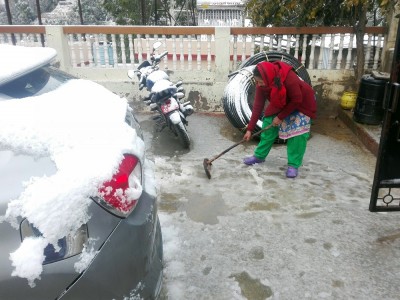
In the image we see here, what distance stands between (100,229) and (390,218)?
8.82 ft

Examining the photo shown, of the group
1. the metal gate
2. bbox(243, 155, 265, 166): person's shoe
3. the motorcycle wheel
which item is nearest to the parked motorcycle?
the motorcycle wheel

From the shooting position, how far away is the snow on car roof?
177cm

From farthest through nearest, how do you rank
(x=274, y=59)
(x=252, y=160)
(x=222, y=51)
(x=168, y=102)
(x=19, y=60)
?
(x=222, y=51)
(x=274, y=59)
(x=168, y=102)
(x=252, y=160)
(x=19, y=60)

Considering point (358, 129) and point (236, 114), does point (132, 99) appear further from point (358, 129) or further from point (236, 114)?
point (358, 129)

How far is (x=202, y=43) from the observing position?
6234 millimetres

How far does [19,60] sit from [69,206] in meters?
1.00

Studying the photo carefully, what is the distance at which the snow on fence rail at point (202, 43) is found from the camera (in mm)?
5926

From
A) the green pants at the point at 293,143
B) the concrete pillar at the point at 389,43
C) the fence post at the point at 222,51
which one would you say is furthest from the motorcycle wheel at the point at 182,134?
the concrete pillar at the point at 389,43

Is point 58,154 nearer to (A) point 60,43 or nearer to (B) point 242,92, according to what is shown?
(B) point 242,92

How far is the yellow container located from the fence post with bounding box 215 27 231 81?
6.38ft

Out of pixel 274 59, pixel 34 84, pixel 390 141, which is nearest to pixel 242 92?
pixel 274 59

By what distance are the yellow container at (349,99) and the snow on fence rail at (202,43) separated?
549 mm

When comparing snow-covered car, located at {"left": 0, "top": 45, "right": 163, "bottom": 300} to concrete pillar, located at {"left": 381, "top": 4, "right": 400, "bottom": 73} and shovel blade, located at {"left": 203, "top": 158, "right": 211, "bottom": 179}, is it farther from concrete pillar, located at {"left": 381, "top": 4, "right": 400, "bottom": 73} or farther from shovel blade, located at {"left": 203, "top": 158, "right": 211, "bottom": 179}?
concrete pillar, located at {"left": 381, "top": 4, "right": 400, "bottom": 73}

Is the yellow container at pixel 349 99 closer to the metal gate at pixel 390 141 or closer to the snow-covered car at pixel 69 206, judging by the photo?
the metal gate at pixel 390 141
